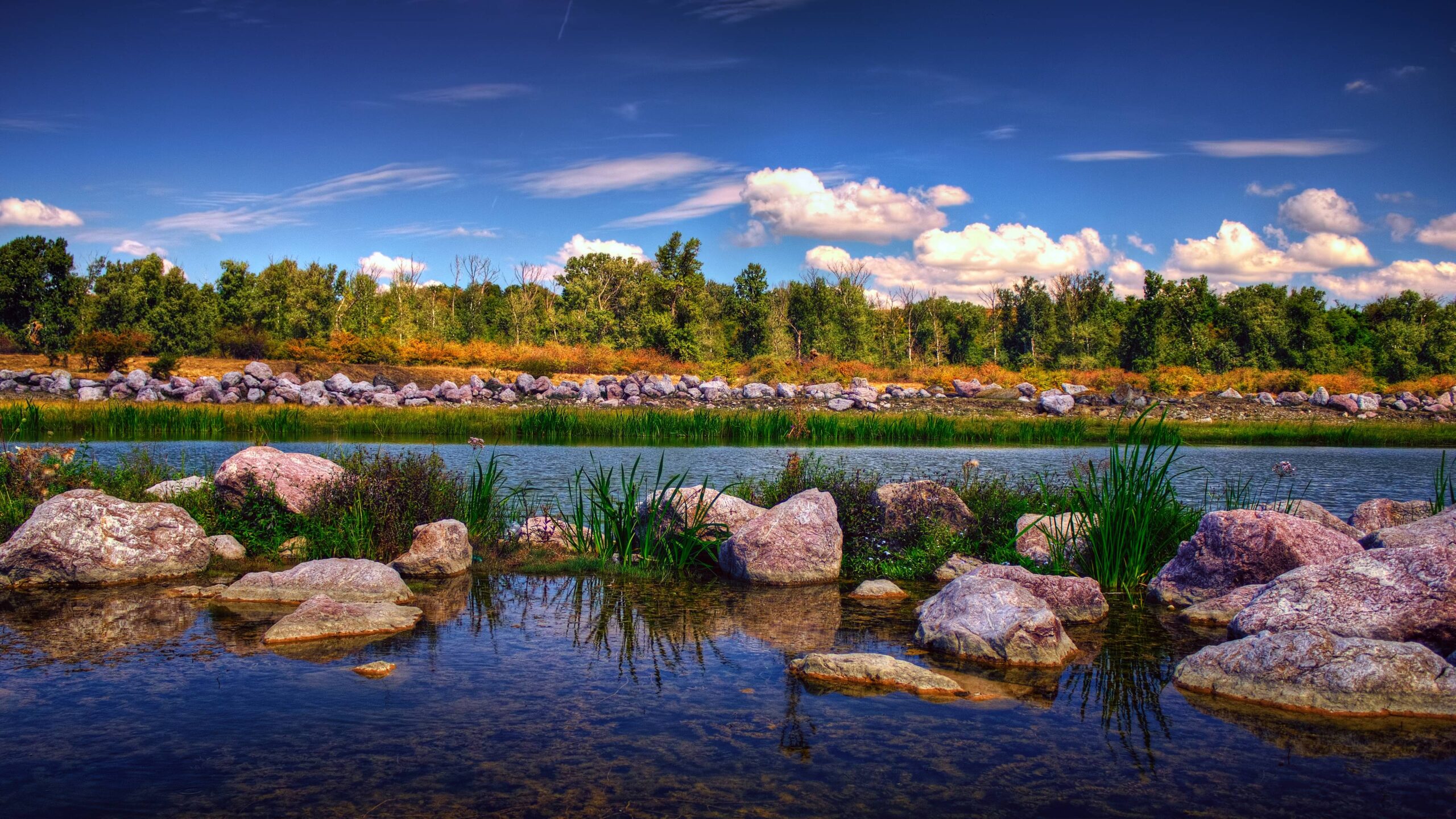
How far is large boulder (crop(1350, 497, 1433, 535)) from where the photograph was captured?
10453 millimetres

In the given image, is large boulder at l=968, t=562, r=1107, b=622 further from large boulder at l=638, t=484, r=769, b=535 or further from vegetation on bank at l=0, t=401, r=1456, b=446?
vegetation on bank at l=0, t=401, r=1456, b=446

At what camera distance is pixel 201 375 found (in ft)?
137

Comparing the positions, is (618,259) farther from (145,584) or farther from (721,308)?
(145,584)

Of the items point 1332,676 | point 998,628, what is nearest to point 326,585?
point 998,628

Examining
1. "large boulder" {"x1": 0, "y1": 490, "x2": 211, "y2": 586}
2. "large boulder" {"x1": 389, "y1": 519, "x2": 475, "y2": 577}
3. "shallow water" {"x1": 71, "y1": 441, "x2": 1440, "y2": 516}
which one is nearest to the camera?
"large boulder" {"x1": 0, "y1": 490, "x2": 211, "y2": 586}

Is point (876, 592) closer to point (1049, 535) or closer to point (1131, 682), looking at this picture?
point (1049, 535)

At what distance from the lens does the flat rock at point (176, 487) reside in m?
10.5

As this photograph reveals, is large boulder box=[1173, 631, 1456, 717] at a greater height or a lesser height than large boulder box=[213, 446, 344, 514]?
lesser

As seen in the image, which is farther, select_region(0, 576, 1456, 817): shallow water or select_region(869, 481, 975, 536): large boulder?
select_region(869, 481, 975, 536): large boulder

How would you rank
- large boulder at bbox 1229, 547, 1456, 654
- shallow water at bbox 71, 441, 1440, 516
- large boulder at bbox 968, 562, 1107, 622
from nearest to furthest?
large boulder at bbox 1229, 547, 1456, 654 → large boulder at bbox 968, 562, 1107, 622 → shallow water at bbox 71, 441, 1440, 516

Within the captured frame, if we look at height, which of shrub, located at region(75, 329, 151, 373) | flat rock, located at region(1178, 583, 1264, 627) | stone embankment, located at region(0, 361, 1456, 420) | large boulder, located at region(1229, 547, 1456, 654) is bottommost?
flat rock, located at region(1178, 583, 1264, 627)

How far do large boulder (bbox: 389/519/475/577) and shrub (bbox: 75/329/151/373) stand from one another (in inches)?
1667

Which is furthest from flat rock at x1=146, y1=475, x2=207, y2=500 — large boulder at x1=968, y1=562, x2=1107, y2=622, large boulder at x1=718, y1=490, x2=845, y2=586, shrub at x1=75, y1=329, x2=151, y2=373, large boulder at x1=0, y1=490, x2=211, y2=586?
shrub at x1=75, y1=329, x2=151, y2=373

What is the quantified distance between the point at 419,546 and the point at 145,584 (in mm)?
2535
